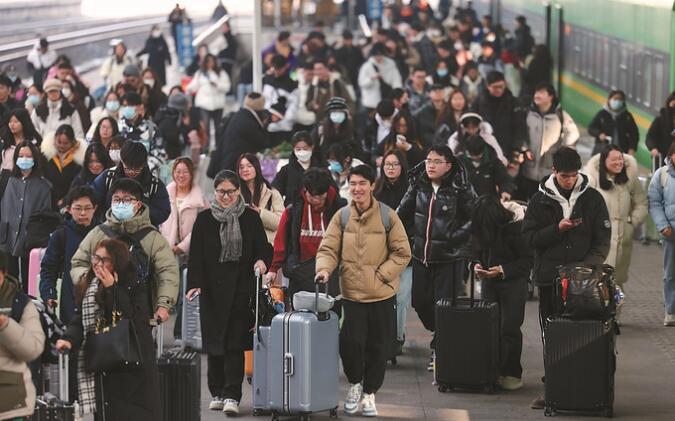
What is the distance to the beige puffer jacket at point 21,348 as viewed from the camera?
27.0ft

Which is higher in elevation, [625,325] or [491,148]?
[491,148]

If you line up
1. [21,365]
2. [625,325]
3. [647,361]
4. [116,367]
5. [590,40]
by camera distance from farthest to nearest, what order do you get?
[590,40]
[625,325]
[647,361]
[116,367]
[21,365]

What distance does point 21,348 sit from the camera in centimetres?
828

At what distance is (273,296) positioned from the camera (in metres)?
11.3

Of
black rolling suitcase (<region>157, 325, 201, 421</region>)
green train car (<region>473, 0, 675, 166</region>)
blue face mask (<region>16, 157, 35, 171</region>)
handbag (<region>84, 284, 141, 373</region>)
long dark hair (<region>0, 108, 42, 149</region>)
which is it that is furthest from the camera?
green train car (<region>473, 0, 675, 166</region>)

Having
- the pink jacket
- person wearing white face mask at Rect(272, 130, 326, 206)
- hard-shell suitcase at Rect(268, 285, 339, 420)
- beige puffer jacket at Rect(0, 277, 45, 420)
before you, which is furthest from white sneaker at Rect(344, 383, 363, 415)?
person wearing white face mask at Rect(272, 130, 326, 206)

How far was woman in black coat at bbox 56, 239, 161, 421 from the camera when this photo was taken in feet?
30.2

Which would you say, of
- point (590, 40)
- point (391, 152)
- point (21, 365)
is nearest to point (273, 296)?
point (391, 152)

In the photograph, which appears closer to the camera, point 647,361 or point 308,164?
point 647,361

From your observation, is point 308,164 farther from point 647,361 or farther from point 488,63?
point 488,63

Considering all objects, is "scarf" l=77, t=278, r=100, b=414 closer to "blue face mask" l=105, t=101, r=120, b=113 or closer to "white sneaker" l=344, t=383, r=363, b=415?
"white sneaker" l=344, t=383, r=363, b=415

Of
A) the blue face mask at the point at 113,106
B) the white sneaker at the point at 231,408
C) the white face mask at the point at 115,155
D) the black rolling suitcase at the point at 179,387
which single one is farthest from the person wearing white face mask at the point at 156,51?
the black rolling suitcase at the point at 179,387

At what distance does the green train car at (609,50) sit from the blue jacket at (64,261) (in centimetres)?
1217

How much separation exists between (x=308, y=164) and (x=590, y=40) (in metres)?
16.7
